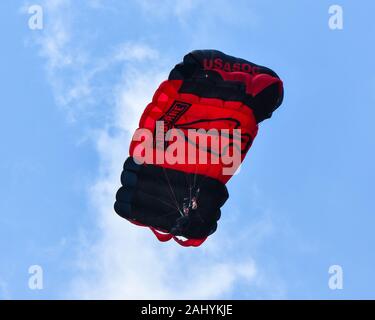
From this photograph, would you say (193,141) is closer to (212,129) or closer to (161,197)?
(212,129)

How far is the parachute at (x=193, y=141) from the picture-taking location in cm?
6444

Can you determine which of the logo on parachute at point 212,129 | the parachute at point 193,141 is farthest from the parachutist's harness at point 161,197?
the logo on parachute at point 212,129

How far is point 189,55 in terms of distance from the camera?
211 ft

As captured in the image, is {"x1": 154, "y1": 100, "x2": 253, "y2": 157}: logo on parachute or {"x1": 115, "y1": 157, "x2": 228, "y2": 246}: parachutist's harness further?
{"x1": 115, "y1": 157, "x2": 228, "y2": 246}: parachutist's harness

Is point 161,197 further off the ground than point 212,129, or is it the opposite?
point 212,129

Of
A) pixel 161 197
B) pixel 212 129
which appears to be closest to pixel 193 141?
pixel 212 129

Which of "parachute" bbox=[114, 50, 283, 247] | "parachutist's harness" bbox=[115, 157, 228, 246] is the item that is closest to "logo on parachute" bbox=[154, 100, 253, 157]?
"parachute" bbox=[114, 50, 283, 247]

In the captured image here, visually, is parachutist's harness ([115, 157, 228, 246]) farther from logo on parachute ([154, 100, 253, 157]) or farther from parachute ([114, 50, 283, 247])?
logo on parachute ([154, 100, 253, 157])

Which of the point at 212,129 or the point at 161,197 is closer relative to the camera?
the point at 212,129

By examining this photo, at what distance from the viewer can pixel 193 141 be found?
65125mm

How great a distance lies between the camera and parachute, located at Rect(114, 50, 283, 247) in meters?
64.4
